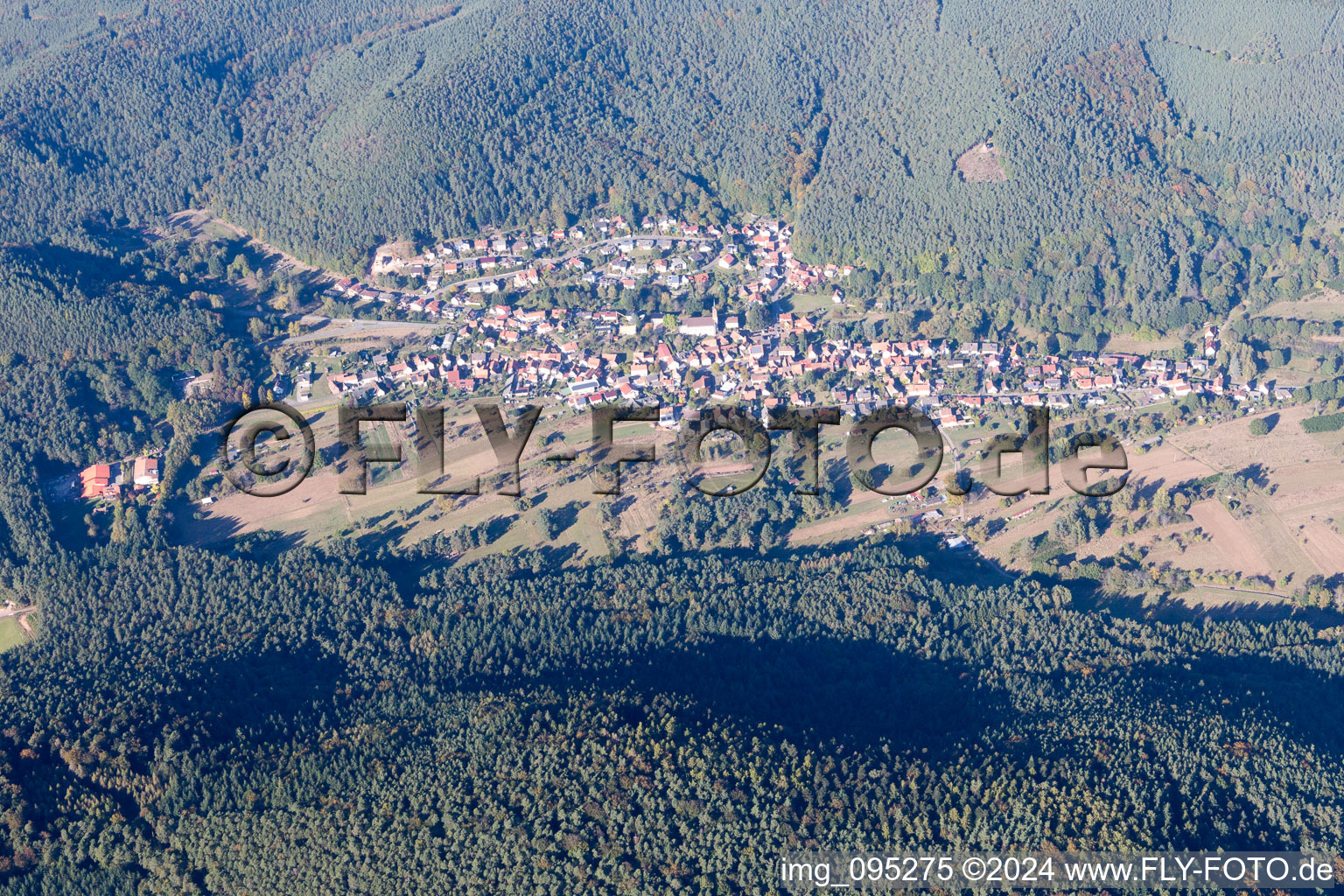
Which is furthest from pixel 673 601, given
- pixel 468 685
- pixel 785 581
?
pixel 468 685

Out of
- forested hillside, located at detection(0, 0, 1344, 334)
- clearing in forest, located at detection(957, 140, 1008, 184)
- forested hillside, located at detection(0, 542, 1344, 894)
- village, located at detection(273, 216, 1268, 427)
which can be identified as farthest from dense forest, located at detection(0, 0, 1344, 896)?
village, located at detection(273, 216, 1268, 427)

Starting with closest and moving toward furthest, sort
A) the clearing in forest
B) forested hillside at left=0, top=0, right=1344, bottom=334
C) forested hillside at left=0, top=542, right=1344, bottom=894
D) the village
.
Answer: forested hillside at left=0, top=542, right=1344, bottom=894 < the village < forested hillside at left=0, top=0, right=1344, bottom=334 < the clearing in forest

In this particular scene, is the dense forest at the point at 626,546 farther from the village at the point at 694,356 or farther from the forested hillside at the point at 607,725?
the village at the point at 694,356

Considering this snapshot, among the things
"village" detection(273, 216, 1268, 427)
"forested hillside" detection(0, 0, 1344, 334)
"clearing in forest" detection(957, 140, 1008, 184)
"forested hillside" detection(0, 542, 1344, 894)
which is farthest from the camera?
"clearing in forest" detection(957, 140, 1008, 184)

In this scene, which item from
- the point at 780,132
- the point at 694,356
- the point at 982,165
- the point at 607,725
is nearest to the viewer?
the point at 607,725

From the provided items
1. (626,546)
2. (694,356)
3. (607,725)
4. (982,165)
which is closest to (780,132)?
(982,165)

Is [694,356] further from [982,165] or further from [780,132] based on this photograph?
[780,132]

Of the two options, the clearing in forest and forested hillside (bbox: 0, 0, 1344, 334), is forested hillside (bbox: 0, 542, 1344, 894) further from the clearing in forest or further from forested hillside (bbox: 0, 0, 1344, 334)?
the clearing in forest

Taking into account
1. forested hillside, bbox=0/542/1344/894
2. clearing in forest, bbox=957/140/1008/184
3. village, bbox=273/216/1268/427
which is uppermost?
clearing in forest, bbox=957/140/1008/184
